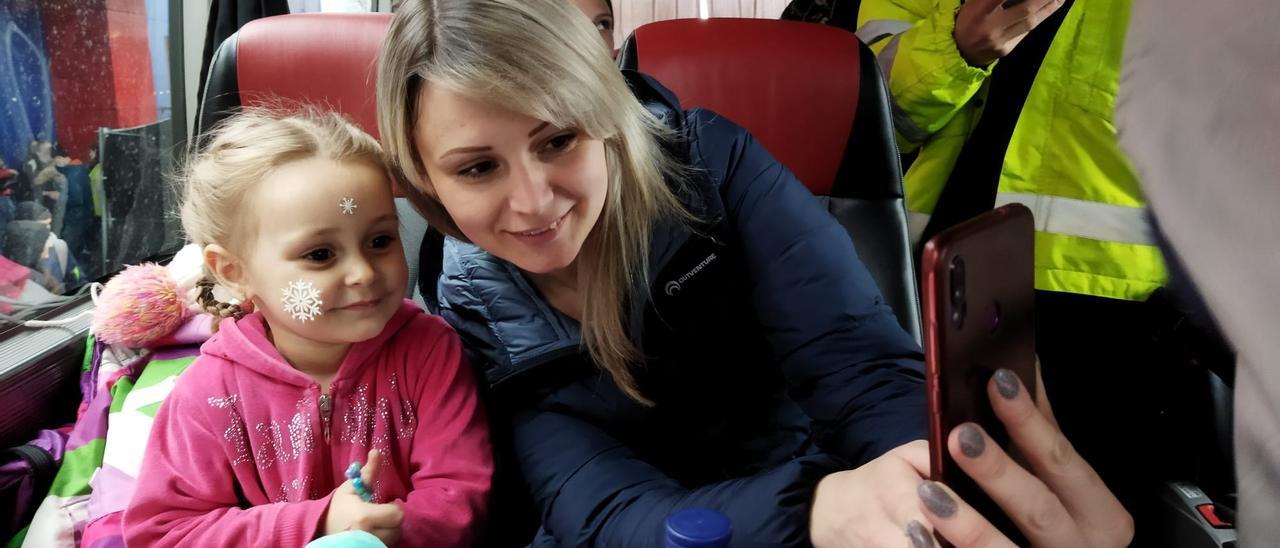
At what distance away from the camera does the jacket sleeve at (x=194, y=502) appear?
Result: 0.89 meters

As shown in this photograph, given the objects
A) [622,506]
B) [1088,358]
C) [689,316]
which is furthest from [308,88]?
[1088,358]

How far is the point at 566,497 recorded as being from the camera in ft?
3.25

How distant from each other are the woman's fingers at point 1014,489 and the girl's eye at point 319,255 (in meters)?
0.71

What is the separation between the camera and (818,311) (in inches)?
39.3

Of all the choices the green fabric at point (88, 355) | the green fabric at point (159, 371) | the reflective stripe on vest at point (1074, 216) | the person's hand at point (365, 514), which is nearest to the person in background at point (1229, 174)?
the person's hand at point (365, 514)

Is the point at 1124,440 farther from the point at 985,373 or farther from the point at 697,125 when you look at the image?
the point at 985,373

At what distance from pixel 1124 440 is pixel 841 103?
0.76m

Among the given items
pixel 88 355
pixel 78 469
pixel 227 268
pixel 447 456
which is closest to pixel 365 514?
pixel 447 456

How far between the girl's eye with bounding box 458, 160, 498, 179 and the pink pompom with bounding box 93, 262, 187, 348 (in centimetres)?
71

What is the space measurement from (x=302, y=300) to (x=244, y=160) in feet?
0.62

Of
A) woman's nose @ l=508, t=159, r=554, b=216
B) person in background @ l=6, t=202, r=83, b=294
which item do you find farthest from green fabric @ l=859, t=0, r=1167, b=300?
person in background @ l=6, t=202, r=83, b=294

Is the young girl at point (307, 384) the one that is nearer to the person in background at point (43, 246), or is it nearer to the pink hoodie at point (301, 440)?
the pink hoodie at point (301, 440)

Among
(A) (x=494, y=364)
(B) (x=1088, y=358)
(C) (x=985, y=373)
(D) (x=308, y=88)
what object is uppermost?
(D) (x=308, y=88)

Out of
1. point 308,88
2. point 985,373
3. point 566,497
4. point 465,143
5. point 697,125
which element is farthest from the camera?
point 308,88
